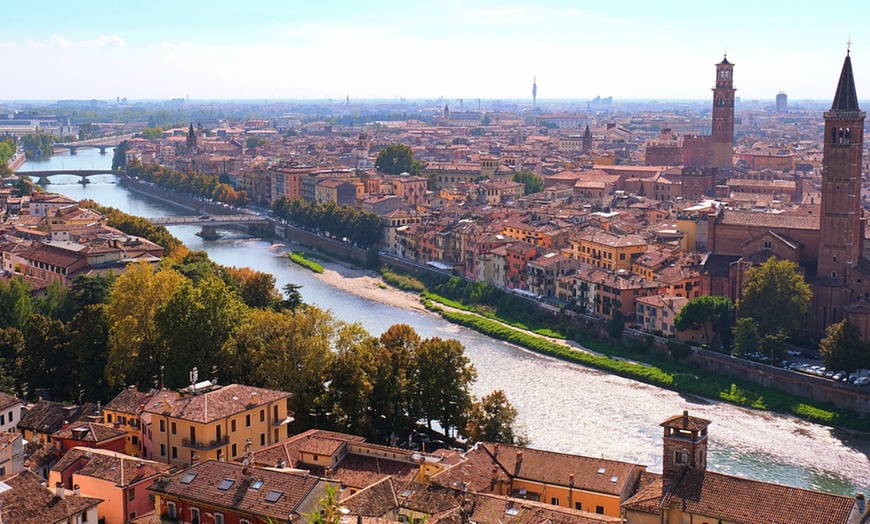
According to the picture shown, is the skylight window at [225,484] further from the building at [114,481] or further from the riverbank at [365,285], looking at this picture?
the riverbank at [365,285]

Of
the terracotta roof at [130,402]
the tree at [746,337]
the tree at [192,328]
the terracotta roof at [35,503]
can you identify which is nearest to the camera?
the terracotta roof at [35,503]

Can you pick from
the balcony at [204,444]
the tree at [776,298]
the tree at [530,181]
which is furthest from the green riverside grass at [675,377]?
the tree at [530,181]

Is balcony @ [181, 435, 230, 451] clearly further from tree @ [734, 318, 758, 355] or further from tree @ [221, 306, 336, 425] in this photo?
tree @ [734, 318, 758, 355]

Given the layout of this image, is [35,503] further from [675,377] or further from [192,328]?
[675,377]

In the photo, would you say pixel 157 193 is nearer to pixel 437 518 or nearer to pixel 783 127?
pixel 437 518

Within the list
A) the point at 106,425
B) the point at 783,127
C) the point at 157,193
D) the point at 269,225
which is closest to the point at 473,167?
the point at 269,225

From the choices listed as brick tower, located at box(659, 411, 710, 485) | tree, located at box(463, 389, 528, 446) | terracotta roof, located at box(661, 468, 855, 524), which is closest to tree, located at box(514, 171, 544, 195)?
tree, located at box(463, 389, 528, 446)

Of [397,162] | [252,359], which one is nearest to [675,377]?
[252,359]
